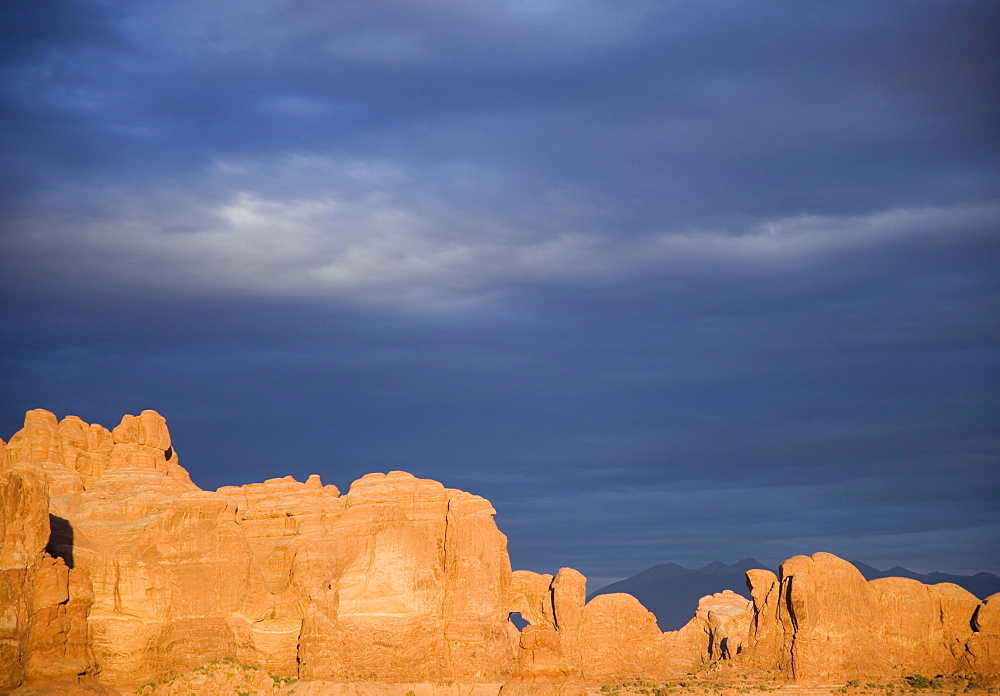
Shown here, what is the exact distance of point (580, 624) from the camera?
455 feet

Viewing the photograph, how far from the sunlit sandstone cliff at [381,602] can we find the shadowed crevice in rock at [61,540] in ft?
0.68

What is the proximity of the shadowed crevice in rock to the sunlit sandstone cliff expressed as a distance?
0.21m

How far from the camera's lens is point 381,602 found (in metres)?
131

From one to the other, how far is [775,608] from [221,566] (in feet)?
186

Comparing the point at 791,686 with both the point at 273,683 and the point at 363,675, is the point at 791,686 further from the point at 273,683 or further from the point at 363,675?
the point at 273,683

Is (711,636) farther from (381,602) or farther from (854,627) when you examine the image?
(381,602)

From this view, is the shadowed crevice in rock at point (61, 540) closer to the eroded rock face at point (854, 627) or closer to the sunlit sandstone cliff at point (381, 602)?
the sunlit sandstone cliff at point (381, 602)

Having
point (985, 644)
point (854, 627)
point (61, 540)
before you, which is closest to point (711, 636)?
point (854, 627)

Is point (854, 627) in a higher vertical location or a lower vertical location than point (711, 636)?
lower

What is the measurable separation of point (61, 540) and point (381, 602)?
103ft

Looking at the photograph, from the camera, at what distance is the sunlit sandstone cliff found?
126 meters

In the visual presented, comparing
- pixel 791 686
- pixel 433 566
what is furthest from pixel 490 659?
pixel 791 686

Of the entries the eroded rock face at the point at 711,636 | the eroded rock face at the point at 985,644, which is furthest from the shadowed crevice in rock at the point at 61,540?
the eroded rock face at the point at 985,644

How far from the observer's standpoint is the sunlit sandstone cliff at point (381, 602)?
414 ft
